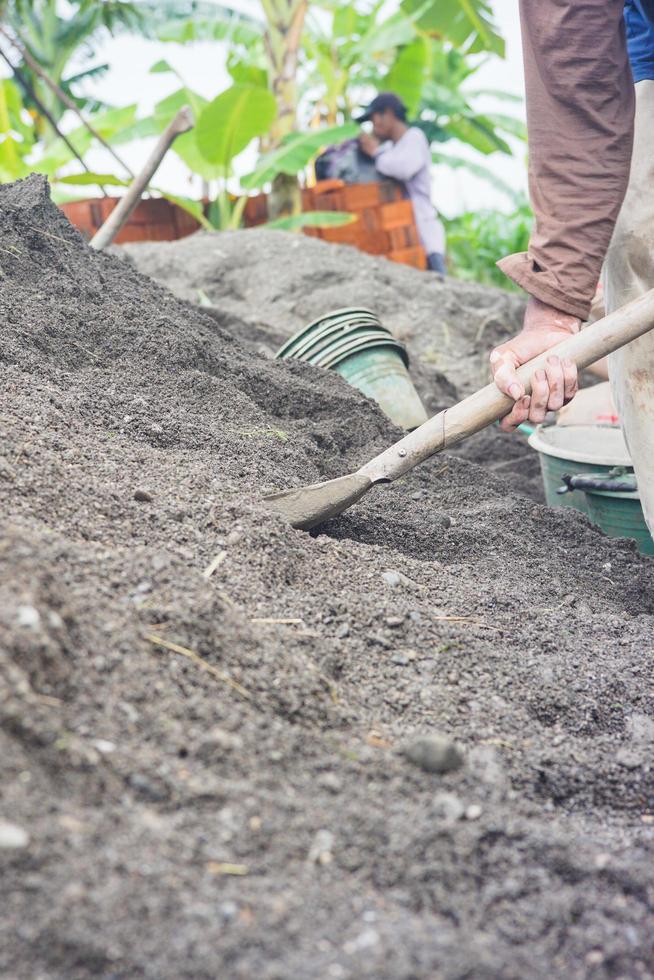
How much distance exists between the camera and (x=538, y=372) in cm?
225

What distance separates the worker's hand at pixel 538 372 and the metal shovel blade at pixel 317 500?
42cm

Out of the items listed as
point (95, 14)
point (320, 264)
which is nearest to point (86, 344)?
point (320, 264)

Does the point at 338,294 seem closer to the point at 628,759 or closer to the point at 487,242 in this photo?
the point at 628,759

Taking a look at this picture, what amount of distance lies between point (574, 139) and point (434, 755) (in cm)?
162

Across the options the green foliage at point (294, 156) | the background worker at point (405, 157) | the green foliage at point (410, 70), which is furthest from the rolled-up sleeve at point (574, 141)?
the green foliage at point (410, 70)

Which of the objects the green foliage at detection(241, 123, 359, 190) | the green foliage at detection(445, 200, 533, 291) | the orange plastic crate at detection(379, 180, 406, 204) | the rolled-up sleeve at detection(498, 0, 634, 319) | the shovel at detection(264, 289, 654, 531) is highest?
the rolled-up sleeve at detection(498, 0, 634, 319)

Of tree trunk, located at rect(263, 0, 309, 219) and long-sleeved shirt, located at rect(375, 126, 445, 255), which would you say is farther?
long-sleeved shirt, located at rect(375, 126, 445, 255)

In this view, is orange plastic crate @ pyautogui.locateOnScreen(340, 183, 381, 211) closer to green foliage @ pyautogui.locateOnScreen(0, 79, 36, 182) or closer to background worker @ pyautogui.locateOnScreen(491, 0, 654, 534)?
green foliage @ pyautogui.locateOnScreen(0, 79, 36, 182)

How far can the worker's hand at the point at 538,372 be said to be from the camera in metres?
2.24

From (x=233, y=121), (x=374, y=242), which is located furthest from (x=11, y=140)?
(x=374, y=242)

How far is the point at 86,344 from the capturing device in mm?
2764

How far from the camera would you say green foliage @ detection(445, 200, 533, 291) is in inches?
461

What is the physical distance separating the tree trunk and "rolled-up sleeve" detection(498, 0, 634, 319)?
6.61 m

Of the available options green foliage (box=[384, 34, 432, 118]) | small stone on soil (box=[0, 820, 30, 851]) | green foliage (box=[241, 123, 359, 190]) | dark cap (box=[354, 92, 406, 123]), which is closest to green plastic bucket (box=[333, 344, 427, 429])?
small stone on soil (box=[0, 820, 30, 851])
